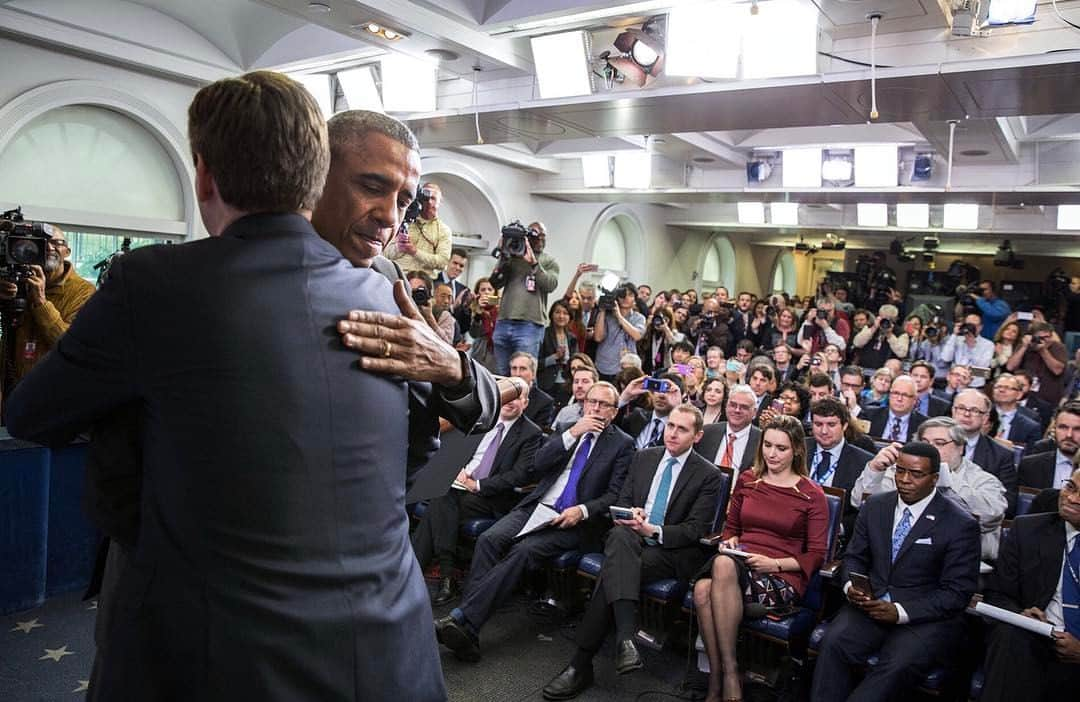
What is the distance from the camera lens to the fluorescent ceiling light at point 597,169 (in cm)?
964

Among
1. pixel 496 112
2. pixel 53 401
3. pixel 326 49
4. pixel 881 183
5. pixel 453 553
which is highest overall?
pixel 326 49

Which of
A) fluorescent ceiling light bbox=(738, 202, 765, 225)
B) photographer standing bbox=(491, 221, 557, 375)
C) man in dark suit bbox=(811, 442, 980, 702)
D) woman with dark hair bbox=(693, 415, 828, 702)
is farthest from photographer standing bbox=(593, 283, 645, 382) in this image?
fluorescent ceiling light bbox=(738, 202, 765, 225)

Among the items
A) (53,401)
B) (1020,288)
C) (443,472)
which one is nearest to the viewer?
(53,401)

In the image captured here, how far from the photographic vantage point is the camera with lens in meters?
3.61

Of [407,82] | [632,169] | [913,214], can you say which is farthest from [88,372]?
[913,214]

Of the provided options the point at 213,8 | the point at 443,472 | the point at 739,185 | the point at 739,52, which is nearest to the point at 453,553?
the point at 443,472

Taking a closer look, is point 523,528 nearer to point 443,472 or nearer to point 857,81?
point 443,472

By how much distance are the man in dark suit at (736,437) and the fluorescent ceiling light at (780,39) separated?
1.83 m

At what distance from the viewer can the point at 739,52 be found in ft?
16.4

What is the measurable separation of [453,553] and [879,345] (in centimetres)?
625

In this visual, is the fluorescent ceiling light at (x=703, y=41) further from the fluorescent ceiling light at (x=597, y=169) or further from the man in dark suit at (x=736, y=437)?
the fluorescent ceiling light at (x=597, y=169)

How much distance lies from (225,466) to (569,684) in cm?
281

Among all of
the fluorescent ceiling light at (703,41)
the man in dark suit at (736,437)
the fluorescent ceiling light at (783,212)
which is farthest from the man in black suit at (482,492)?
the fluorescent ceiling light at (783,212)

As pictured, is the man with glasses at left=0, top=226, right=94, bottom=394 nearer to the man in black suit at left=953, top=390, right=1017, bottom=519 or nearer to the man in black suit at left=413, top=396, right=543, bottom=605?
the man in black suit at left=413, top=396, right=543, bottom=605
